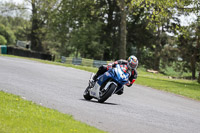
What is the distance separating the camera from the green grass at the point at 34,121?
6691 millimetres

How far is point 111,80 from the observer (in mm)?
11500

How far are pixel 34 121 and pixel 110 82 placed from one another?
4.30m

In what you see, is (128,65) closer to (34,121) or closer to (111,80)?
(111,80)

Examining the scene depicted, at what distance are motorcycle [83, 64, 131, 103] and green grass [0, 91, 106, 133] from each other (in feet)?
9.20

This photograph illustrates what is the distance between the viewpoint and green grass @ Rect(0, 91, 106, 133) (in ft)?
22.0

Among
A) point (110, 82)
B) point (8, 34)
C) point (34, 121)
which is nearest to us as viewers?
point (34, 121)

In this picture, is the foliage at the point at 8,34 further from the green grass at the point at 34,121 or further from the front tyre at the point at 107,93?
the green grass at the point at 34,121

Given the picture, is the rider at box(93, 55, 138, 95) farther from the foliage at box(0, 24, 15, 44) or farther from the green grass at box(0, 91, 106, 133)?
the foliage at box(0, 24, 15, 44)

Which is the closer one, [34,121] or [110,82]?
[34,121]

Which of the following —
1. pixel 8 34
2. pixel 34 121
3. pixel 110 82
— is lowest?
pixel 34 121

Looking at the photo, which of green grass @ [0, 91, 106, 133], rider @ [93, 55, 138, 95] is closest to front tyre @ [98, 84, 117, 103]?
rider @ [93, 55, 138, 95]

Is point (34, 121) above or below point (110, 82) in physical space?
below

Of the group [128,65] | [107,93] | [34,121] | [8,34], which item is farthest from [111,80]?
[8,34]

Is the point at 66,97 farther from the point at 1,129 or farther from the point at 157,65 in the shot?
the point at 157,65
